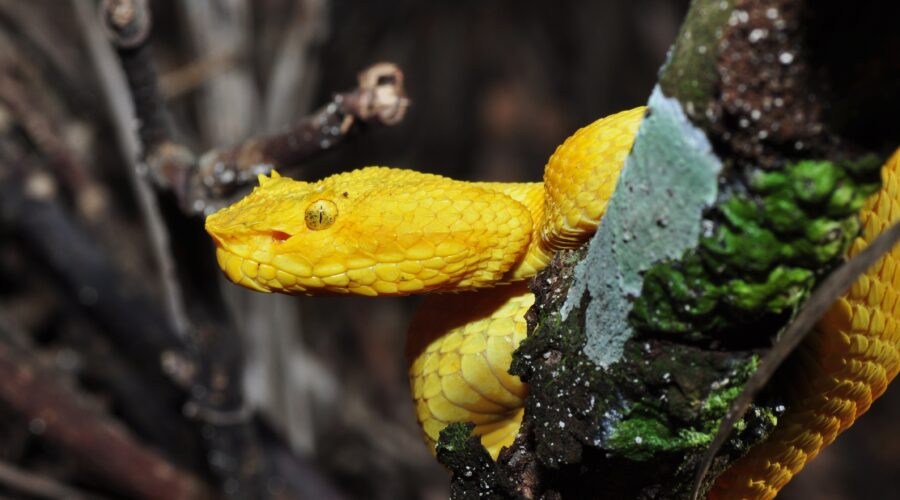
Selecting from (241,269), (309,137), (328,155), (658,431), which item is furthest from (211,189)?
(658,431)

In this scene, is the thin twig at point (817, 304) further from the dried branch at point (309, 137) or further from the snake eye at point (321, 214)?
the dried branch at point (309, 137)

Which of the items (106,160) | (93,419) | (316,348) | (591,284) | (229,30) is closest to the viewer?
(591,284)

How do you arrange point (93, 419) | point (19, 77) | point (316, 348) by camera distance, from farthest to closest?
point (316, 348) < point (19, 77) < point (93, 419)

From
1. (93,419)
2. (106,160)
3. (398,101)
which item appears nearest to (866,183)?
(398,101)

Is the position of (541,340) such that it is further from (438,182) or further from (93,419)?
(93,419)

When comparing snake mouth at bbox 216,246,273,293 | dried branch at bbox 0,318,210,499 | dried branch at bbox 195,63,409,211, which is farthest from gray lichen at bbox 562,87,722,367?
dried branch at bbox 0,318,210,499

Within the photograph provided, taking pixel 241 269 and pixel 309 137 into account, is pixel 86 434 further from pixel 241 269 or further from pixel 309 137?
pixel 241 269
